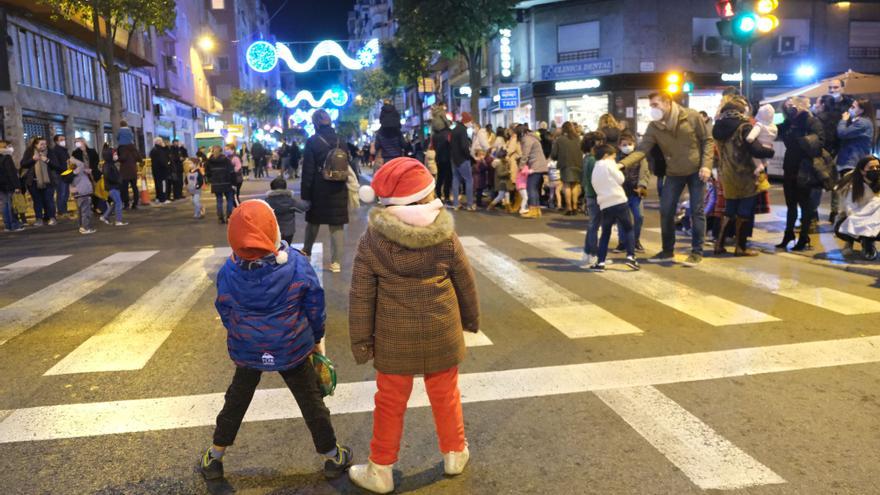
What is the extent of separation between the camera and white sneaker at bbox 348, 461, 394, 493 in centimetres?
332

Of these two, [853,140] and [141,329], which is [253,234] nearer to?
[141,329]

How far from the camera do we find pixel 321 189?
856 cm

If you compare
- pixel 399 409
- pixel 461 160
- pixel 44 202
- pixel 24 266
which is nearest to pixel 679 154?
pixel 399 409

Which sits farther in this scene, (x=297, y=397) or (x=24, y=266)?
(x=24, y=266)

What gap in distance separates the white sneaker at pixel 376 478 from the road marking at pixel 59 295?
13.8 ft

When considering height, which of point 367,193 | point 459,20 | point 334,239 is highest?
point 459,20

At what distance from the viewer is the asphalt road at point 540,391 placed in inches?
137

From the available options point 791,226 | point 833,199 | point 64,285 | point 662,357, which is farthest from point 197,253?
point 833,199

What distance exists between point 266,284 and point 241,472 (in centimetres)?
99

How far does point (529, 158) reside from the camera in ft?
45.9

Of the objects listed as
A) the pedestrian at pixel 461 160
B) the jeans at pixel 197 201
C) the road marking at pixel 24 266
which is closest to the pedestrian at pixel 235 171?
the jeans at pixel 197 201

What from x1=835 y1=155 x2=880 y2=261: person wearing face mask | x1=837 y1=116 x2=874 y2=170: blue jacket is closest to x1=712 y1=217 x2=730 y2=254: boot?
x1=835 y1=155 x2=880 y2=261: person wearing face mask

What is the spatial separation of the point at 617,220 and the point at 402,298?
5840 mm

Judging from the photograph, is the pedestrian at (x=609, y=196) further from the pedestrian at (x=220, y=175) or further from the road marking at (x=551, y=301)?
the pedestrian at (x=220, y=175)
